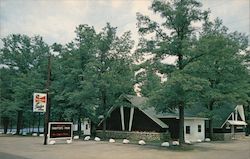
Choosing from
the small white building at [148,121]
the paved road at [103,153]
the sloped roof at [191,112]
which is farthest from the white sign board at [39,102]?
the small white building at [148,121]

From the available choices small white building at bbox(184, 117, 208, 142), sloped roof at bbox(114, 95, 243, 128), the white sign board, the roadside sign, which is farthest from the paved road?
small white building at bbox(184, 117, 208, 142)

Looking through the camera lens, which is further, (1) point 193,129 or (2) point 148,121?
(1) point 193,129

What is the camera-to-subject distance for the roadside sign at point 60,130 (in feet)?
96.6

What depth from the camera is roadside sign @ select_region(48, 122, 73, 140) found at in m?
29.4

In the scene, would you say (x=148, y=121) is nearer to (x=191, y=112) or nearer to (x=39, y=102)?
(x=191, y=112)

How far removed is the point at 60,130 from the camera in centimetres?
3042

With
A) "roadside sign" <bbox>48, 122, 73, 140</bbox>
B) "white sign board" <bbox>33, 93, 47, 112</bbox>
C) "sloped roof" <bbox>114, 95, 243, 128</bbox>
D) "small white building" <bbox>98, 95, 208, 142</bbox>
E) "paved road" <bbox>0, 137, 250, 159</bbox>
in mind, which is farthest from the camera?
"small white building" <bbox>98, 95, 208, 142</bbox>

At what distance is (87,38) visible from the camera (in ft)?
132

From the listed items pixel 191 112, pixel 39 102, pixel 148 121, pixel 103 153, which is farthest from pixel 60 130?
pixel 191 112

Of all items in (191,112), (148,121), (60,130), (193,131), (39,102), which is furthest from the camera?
(191,112)

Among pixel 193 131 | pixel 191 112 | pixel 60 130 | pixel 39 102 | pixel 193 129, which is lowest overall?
pixel 193 131

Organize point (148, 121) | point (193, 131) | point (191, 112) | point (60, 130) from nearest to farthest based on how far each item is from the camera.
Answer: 1. point (60, 130)
2. point (148, 121)
3. point (193, 131)
4. point (191, 112)

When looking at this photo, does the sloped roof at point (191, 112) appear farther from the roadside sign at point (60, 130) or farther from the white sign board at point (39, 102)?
the white sign board at point (39, 102)

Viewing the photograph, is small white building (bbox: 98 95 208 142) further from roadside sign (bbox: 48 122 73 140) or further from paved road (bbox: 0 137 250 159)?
paved road (bbox: 0 137 250 159)
